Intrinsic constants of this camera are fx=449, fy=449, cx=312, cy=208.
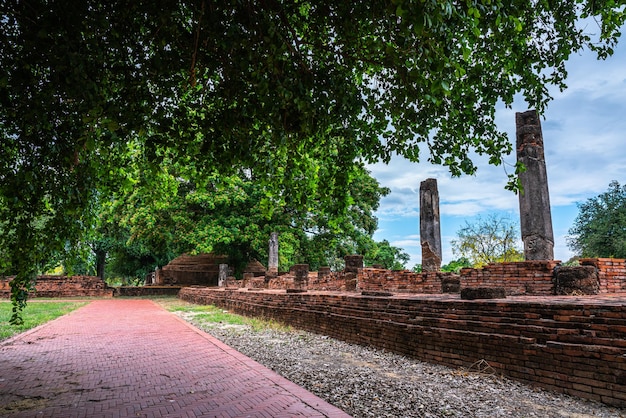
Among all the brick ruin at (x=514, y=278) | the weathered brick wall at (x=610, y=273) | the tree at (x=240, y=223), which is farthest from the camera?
the tree at (x=240, y=223)

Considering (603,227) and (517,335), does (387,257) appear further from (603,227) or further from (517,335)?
(517,335)

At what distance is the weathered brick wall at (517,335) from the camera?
4.31 m

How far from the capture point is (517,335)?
5.15 metres

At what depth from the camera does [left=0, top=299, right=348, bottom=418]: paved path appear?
172 inches

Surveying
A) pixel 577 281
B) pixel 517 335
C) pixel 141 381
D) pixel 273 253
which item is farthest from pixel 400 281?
pixel 273 253

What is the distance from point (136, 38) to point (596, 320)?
560 cm

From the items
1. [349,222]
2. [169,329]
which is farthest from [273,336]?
[349,222]

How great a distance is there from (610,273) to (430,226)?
7.21m

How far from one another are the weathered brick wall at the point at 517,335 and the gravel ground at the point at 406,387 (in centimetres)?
17

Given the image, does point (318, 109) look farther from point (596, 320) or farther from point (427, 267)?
point (427, 267)

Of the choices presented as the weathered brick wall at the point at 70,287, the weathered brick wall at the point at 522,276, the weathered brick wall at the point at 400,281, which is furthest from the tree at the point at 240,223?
the weathered brick wall at the point at 522,276

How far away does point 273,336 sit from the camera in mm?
9328

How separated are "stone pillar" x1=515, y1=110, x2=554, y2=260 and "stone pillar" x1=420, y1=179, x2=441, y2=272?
4.33m

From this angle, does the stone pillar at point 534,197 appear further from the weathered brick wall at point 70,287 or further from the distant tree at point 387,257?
the weathered brick wall at point 70,287
